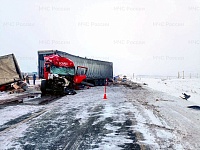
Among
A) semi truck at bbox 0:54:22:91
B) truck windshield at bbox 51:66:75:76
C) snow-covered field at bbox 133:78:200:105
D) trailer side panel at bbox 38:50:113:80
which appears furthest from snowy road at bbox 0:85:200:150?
trailer side panel at bbox 38:50:113:80

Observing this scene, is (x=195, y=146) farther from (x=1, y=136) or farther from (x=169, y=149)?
(x=1, y=136)

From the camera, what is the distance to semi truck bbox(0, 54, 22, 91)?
51.5 feet

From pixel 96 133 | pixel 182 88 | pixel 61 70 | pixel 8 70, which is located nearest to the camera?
pixel 96 133

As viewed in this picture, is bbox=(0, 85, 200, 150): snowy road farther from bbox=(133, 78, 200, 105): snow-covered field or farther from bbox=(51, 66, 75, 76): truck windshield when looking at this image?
bbox=(133, 78, 200, 105): snow-covered field

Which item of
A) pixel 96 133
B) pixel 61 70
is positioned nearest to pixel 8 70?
pixel 61 70

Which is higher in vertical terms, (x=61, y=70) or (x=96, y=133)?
(x=61, y=70)

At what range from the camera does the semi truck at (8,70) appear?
1571cm

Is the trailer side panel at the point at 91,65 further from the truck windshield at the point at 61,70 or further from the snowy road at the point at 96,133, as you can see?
the snowy road at the point at 96,133

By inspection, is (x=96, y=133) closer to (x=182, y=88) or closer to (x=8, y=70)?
(x=8, y=70)

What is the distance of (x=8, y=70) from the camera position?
16.0 metres

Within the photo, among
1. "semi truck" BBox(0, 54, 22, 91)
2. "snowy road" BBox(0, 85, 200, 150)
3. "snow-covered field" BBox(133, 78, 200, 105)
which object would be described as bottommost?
"snow-covered field" BBox(133, 78, 200, 105)

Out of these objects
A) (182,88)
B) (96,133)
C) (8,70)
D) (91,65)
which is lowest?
(182,88)

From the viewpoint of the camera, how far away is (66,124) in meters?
6.59

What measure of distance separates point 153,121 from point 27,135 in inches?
152
